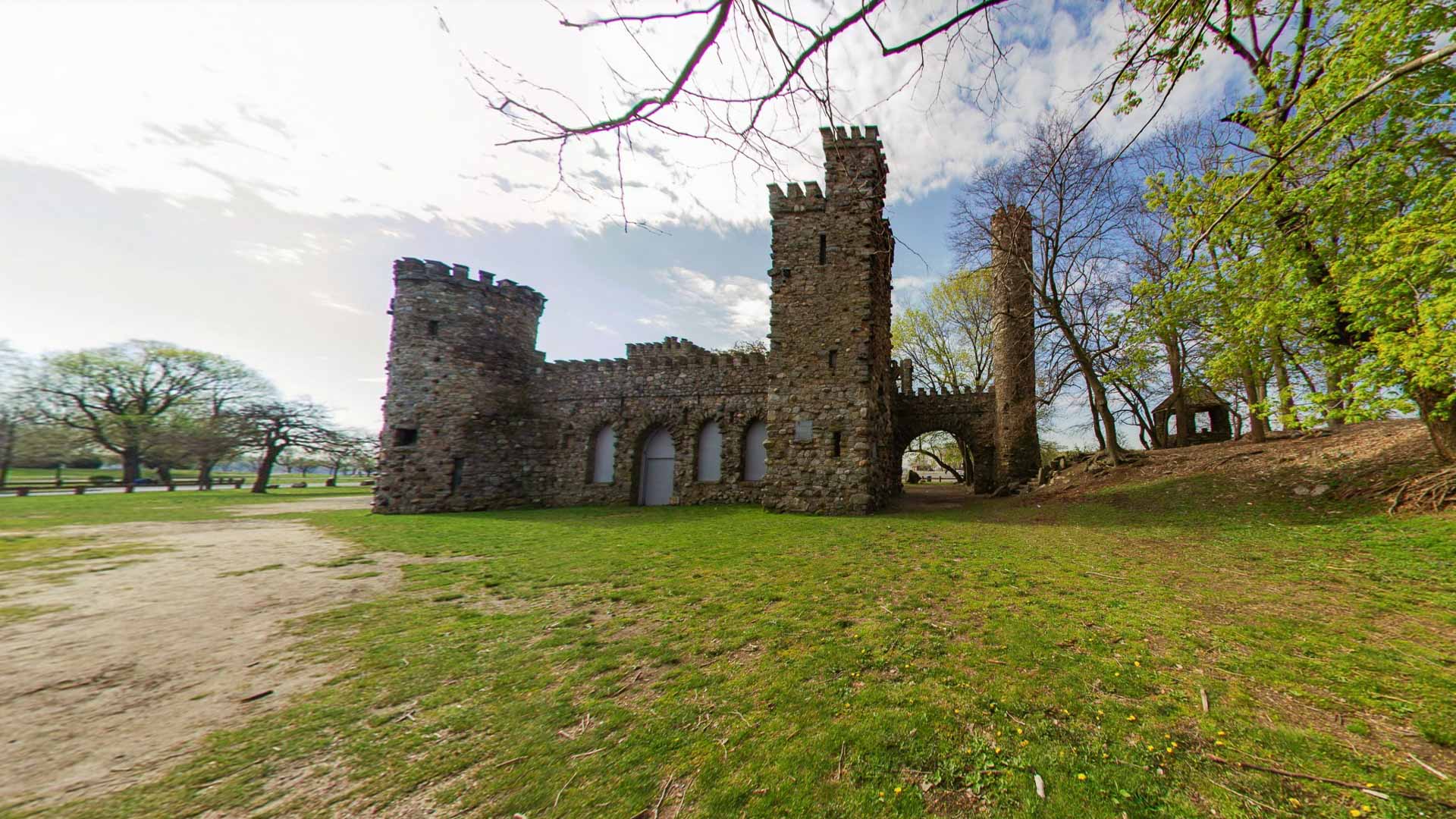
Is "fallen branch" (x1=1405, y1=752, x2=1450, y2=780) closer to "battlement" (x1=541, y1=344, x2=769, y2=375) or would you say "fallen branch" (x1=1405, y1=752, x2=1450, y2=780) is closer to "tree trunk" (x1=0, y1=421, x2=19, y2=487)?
"battlement" (x1=541, y1=344, x2=769, y2=375)

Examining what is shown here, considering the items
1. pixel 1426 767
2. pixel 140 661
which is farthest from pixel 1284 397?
pixel 140 661

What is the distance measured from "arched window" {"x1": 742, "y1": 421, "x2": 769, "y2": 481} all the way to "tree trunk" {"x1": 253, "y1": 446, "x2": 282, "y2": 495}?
30459 millimetres

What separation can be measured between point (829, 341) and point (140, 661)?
13193 millimetres

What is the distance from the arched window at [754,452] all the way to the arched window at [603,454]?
17.8 ft

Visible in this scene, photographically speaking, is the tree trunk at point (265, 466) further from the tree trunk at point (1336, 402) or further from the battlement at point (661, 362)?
the tree trunk at point (1336, 402)

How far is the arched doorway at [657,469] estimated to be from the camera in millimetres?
18047

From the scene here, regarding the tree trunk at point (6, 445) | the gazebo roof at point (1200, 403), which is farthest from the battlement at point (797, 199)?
the tree trunk at point (6, 445)

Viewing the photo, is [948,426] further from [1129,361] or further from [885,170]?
[885,170]

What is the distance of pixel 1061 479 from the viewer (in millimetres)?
14906

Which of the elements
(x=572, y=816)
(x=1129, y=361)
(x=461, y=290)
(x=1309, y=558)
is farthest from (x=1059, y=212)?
(x=461, y=290)

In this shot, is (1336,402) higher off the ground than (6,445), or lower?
higher

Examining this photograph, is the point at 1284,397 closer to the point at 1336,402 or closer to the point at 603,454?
the point at 1336,402

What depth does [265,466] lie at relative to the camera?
27.9 metres

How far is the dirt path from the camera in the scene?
7.98 ft
